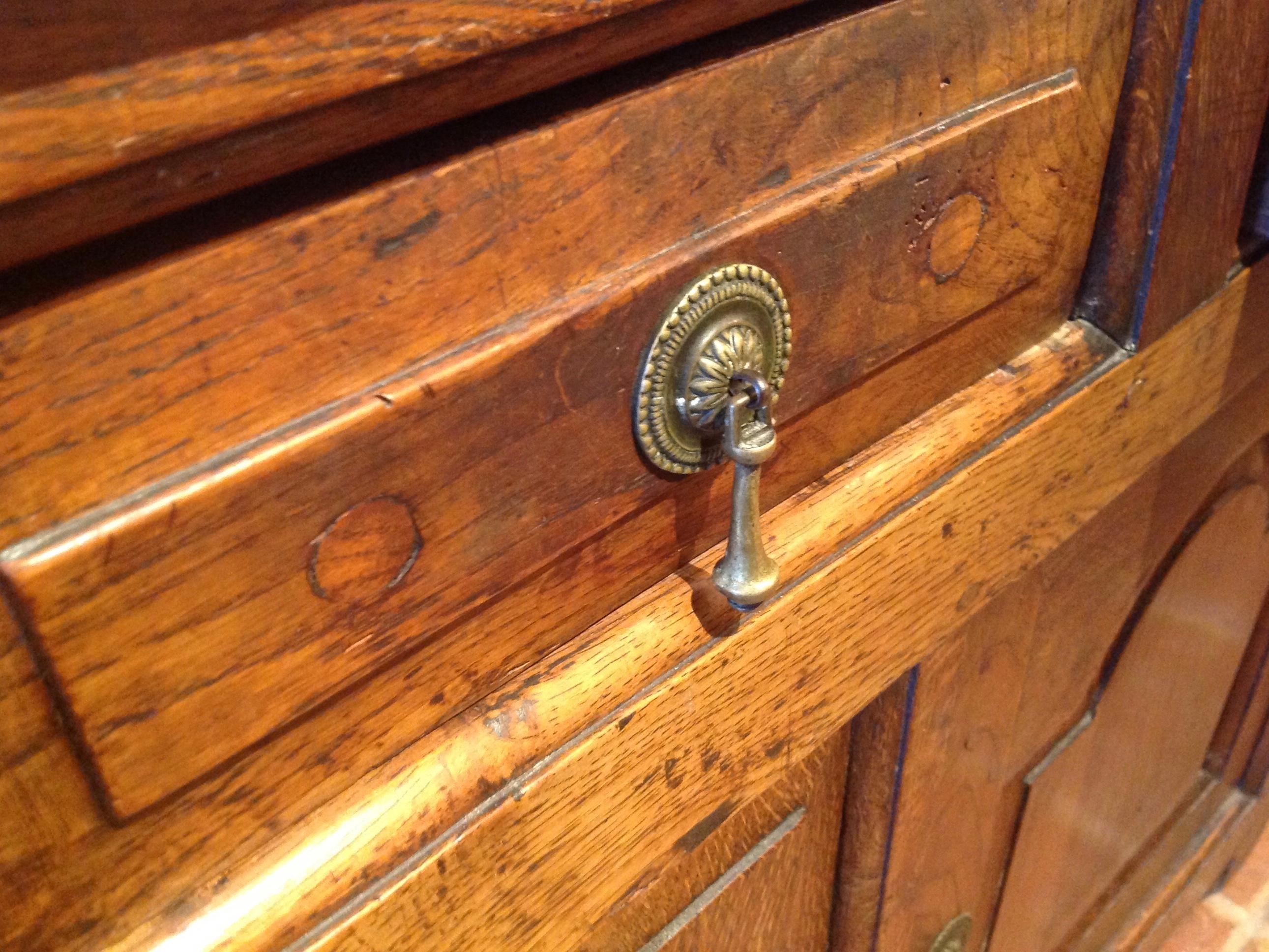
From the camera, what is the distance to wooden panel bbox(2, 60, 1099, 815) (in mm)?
241

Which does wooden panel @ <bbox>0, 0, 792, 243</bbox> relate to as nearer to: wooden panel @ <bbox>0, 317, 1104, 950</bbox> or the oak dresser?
the oak dresser

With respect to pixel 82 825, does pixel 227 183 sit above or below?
above

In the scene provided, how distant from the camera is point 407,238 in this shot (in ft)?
0.86

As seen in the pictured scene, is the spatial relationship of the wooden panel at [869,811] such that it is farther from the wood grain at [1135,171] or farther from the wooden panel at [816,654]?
the wood grain at [1135,171]

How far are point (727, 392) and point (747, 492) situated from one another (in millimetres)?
34

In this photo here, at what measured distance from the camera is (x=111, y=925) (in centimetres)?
28

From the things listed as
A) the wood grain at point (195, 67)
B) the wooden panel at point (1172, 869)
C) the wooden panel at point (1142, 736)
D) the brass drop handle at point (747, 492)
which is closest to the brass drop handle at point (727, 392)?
the brass drop handle at point (747, 492)

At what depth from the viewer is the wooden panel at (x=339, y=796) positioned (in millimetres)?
272

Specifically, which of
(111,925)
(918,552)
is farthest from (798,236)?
(111,925)

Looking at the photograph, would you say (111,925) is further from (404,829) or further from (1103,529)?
(1103,529)

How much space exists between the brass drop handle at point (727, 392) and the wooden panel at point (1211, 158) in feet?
0.85

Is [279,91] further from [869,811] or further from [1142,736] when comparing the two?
[1142,736]

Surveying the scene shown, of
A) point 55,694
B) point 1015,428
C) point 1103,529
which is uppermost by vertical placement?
point 55,694

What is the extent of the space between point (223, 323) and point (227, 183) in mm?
31
